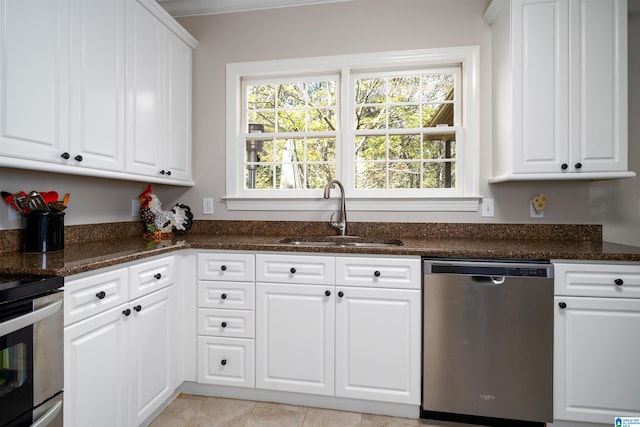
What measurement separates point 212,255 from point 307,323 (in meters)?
0.69

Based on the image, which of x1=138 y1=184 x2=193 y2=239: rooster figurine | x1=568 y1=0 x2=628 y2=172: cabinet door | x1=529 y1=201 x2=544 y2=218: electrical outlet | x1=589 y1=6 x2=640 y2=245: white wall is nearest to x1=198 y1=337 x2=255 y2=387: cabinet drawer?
x1=138 y1=184 x2=193 y2=239: rooster figurine

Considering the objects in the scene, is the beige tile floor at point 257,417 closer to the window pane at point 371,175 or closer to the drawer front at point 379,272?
the drawer front at point 379,272

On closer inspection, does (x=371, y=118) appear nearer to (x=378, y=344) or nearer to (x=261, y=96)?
(x=261, y=96)

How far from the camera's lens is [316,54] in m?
2.49

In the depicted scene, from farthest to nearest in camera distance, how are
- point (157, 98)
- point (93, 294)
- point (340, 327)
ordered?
point (157, 98) < point (340, 327) < point (93, 294)

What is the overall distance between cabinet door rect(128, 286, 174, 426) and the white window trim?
0.99 metres

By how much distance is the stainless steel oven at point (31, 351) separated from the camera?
40.8 inches

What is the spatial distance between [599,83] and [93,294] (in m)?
2.79

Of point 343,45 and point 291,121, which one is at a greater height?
point 343,45

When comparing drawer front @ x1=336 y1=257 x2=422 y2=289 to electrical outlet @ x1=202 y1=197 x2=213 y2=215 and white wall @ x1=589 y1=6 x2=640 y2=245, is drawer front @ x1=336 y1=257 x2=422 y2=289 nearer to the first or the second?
electrical outlet @ x1=202 y1=197 x2=213 y2=215

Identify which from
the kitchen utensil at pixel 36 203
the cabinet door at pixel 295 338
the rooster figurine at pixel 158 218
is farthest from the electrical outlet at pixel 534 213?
the kitchen utensil at pixel 36 203

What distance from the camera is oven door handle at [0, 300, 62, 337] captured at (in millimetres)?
1018

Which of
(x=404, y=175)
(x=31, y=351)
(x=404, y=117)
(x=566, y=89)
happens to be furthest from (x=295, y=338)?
(x=566, y=89)

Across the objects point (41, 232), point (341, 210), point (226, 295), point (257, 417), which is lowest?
point (257, 417)
